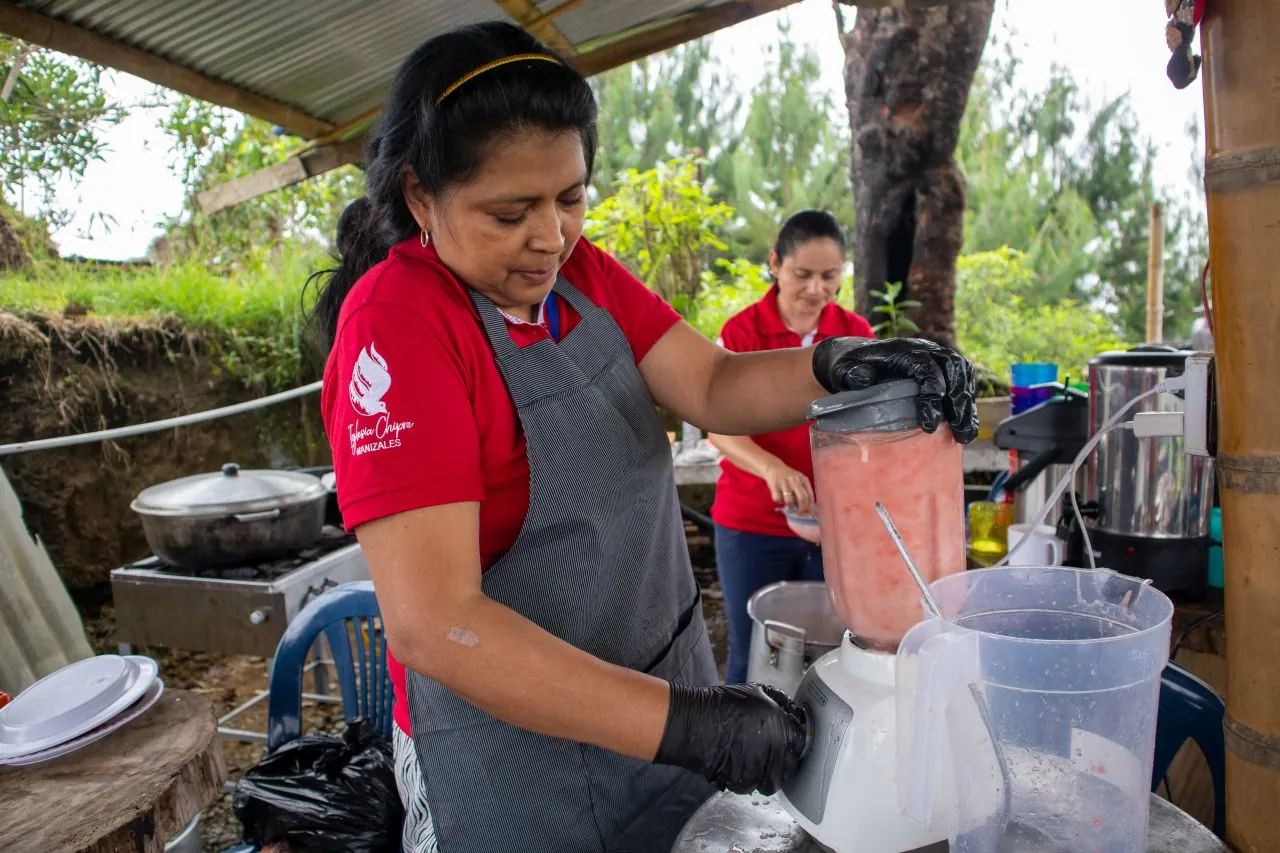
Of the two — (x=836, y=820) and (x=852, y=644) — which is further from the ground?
(x=852, y=644)

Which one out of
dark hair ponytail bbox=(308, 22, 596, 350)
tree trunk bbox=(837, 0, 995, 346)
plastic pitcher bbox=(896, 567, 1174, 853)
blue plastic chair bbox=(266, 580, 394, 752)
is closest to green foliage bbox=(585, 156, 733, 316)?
tree trunk bbox=(837, 0, 995, 346)

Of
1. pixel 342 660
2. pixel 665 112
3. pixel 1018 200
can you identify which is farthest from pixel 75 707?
pixel 1018 200

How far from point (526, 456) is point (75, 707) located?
4.28ft

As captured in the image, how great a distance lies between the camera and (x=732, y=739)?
3.72ft

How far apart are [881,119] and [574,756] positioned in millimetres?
4410

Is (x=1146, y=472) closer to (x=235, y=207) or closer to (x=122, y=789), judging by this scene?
(x=122, y=789)

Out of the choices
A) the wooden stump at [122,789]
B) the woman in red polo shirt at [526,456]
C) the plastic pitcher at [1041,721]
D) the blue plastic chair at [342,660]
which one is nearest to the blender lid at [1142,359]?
the woman in red polo shirt at [526,456]

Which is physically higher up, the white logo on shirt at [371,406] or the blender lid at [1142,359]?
the white logo on shirt at [371,406]

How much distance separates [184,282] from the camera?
5625 millimetres

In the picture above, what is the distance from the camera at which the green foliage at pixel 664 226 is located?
6508mm

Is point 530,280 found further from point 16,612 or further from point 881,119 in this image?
Answer: point 881,119

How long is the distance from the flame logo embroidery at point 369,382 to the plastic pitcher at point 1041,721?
725 millimetres

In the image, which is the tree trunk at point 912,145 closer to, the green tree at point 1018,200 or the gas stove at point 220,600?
the gas stove at point 220,600

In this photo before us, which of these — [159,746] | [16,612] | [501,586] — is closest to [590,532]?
[501,586]
